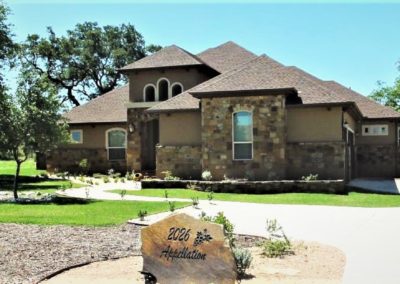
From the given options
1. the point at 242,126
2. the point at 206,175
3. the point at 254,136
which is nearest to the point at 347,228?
the point at 254,136

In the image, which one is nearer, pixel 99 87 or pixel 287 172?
pixel 287 172

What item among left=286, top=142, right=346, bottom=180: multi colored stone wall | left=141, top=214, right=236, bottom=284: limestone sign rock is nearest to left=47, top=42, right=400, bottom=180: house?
left=286, top=142, right=346, bottom=180: multi colored stone wall

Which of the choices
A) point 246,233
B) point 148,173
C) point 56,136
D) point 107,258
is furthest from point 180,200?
point 148,173

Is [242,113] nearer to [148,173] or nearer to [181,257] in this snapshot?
[148,173]

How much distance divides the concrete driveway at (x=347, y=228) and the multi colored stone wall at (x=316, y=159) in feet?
20.3

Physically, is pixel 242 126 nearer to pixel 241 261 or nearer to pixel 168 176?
pixel 168 176

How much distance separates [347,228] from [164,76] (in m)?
19.8

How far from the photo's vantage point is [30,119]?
18.9 metres

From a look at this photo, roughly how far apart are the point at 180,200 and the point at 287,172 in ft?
21.6

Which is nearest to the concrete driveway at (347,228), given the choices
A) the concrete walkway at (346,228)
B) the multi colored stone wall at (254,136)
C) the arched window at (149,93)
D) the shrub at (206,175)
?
the concrete walkway at (346,228)

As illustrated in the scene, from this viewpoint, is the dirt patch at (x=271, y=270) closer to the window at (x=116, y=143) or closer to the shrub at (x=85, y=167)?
the window at (x=116, y=143)

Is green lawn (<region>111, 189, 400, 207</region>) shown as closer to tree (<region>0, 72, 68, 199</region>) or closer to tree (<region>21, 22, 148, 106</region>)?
tree (<region>0, 72, 68, 199</region>)

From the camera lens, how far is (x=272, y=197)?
19422 millimetres

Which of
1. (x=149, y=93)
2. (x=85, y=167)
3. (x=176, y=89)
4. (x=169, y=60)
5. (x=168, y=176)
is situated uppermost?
(x=169, y=60)
